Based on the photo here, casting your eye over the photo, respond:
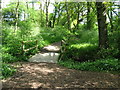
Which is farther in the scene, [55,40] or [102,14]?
[55,40]

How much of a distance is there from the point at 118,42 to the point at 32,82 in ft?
25.1

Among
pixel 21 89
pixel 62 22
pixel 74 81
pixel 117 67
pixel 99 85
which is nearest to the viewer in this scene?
pixel 21 89

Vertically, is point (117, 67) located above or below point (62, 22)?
below

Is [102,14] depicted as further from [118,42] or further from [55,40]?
[55,40]

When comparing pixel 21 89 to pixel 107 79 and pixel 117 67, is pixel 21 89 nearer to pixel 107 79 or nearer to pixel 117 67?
pixel 107 79

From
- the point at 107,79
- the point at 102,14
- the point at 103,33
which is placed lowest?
the point at 107,79

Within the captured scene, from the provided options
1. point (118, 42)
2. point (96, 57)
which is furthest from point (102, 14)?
point (96, 57)

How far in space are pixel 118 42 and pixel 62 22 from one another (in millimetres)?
25982

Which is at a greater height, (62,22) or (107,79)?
(62,22)

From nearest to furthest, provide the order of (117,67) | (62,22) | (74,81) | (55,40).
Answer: (74,81), (117,67), (55,40), (62,22)

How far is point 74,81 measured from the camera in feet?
20.0

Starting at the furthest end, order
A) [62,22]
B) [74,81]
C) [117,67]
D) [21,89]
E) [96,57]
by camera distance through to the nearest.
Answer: [62,22], [96,57], [117,67], [74,81], [21,89]

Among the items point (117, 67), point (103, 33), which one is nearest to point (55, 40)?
point (103, 33)

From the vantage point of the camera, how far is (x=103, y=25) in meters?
10.7
